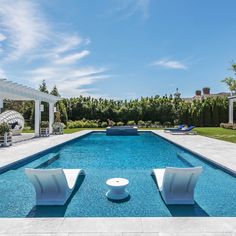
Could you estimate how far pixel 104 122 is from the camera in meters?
28.1

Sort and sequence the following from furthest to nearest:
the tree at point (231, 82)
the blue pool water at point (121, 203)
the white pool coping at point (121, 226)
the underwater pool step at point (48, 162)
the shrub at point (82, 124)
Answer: the tree at point (231, 82), the shrub at point (82, 124), the underwater pool step at point (48, 162), the blue pool water at point (121, 203), the white pool coping at point (121, 226)

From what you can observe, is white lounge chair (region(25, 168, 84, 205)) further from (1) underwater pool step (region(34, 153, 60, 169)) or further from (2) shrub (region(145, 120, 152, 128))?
(2) shrub (region(145, 120, 152, 128))

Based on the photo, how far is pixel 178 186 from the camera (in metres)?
4.77

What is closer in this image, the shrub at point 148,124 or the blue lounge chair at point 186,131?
the blue lounge chair at point 186,131

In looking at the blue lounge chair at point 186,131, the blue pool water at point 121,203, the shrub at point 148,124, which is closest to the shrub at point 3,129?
the blue pool water at point 121,203

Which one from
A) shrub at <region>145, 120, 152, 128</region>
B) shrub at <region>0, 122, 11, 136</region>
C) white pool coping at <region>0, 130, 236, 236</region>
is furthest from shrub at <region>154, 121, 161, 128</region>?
white pool coping at <region>0, 130, 236, 236</region>

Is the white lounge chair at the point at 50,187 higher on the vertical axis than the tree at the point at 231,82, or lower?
lower

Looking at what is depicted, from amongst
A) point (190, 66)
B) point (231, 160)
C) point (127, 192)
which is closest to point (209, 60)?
point (190, 66)

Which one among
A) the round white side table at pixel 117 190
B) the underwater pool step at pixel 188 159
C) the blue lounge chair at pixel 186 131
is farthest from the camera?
the blue lounge chair at pixel 186 131

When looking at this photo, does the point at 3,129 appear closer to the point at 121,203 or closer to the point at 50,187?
the point at 50,187

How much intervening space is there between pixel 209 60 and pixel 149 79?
6.09m

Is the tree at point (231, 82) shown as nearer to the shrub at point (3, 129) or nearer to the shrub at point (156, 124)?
the shrub at point (156, 124)

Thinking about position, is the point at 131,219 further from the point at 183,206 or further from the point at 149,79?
the point at 149,79

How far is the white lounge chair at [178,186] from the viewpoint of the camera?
453 centimetres
